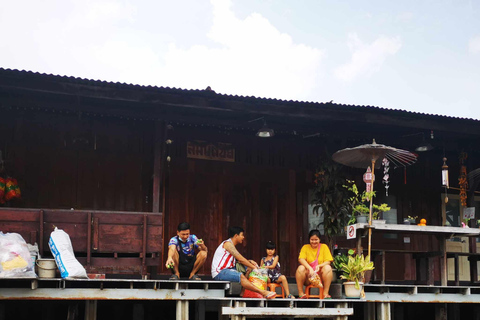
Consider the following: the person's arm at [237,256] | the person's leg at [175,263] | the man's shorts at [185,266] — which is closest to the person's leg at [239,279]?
the person's arm at [237,256]

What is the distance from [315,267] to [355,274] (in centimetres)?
67

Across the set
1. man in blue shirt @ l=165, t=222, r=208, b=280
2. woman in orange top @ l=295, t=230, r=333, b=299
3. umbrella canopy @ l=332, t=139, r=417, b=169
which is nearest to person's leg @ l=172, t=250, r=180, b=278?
man in blue shirt @ l=165, t=222, r=208, b=280

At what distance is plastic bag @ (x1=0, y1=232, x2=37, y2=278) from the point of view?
870cm

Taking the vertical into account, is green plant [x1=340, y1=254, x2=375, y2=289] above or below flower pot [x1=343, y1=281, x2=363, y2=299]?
above

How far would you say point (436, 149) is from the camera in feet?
46.5

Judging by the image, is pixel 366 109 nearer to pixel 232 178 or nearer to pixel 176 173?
pixel 232 178

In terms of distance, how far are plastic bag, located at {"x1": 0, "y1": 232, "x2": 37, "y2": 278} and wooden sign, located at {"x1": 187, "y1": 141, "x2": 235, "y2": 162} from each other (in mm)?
4394

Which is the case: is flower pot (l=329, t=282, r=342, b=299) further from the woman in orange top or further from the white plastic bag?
the white plastic bag

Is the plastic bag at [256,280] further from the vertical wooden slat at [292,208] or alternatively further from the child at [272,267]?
the vertical wooden slat at [292,208]

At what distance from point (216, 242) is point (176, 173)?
155 centimetres

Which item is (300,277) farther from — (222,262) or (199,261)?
(199,261)

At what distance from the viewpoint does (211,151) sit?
12.8m

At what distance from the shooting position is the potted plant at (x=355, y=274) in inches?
412

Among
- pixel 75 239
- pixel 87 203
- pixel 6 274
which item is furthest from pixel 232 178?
pixel 6 274
